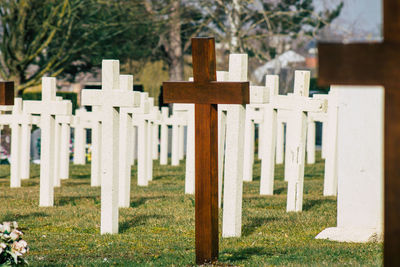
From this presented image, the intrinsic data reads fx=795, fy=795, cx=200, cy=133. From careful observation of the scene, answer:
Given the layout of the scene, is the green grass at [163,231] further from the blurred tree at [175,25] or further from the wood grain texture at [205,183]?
the blurred tree at [175,25]

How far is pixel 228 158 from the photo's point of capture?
318 inches

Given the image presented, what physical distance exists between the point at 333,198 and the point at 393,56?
7.78 meters

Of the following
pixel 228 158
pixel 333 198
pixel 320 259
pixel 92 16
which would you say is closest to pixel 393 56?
pixel 320 259

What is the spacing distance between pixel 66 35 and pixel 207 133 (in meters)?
19.7

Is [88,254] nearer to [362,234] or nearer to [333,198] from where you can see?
[362,234]

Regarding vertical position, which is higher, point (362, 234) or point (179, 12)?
point (179, 12)

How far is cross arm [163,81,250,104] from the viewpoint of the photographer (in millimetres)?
6320

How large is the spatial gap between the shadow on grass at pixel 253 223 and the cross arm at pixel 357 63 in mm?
4437

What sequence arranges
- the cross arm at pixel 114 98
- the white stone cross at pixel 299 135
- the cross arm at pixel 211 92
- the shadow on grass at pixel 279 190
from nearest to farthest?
the cross arm at pixel 211 92 < the cross arm at pixel 114 98 < the white stone cross at pixel 299 135 < the shadow on grass at pixel 279 190

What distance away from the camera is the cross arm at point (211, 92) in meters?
6.32

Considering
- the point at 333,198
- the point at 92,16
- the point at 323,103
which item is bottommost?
the point at 333,198

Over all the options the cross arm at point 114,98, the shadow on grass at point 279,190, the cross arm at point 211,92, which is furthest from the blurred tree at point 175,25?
the cross arm at point 211,92

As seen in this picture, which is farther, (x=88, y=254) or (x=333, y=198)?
(x=333, y=198)

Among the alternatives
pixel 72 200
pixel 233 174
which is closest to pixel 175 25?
pixel 72 200
